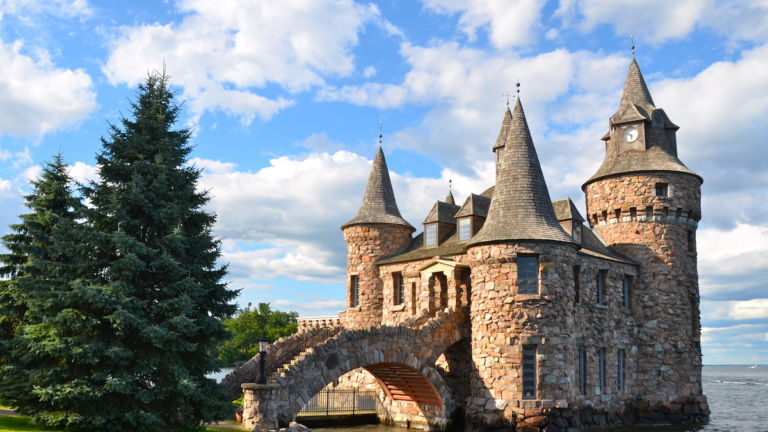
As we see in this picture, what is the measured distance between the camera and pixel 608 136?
128 feet

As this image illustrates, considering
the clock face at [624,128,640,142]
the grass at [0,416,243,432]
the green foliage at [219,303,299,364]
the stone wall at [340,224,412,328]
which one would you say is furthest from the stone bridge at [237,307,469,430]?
the green foliage at [219,303,299,364]

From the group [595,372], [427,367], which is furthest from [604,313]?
[427,367]

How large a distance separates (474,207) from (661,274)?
966cm

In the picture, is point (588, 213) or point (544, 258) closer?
point (544, 258)

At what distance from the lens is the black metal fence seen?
32094 mm

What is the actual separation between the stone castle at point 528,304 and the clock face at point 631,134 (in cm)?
5

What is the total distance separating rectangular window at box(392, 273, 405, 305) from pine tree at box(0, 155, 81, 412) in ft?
54.1

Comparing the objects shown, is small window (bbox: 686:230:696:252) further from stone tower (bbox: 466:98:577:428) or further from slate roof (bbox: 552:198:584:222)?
stone tower (bbox: 466:98:577:428)

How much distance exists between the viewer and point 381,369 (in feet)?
98.8

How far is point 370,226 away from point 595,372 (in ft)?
43.6

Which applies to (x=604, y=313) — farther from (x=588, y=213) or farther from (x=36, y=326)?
(x=36, y=326)

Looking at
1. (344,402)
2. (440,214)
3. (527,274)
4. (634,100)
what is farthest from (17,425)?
→ (634,100)

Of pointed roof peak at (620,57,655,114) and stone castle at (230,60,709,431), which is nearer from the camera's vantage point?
stone castle at (230,60,709,431)

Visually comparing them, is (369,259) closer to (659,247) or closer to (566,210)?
(566,210)
